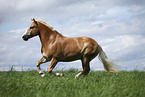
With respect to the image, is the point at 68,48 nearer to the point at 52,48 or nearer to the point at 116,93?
the point at 52,48

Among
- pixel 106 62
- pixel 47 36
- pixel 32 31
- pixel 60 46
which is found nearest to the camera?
pixel 60 46

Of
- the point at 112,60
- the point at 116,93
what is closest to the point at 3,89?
the point at 116,93

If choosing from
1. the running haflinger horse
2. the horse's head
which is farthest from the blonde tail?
the horse's head

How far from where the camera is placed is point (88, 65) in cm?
673

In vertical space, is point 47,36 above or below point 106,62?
above

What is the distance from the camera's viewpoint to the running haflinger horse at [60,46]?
6.55m

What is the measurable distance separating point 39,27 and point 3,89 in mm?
2806

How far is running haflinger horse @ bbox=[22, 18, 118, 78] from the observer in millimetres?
6547

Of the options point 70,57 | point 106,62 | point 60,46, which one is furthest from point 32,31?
point 106,62

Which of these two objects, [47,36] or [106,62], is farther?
[106,62]

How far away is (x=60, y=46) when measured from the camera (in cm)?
655

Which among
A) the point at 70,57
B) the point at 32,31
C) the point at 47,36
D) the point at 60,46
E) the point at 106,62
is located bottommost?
the point at 106,62

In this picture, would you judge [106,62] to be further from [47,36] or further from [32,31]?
[32,31]

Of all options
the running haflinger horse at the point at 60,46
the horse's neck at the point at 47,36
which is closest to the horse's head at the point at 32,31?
the running haflinger horse at the point at 60,46
